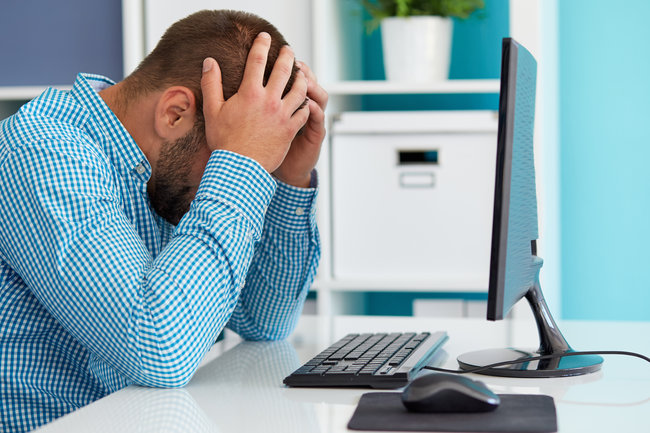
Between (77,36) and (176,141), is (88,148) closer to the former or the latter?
(176,141)

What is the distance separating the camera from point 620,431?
70cm

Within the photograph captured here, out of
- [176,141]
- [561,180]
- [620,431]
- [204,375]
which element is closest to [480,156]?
[561,180]

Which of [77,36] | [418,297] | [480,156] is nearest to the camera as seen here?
[480,156]

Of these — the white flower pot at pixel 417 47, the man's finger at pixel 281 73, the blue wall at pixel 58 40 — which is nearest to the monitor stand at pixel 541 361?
the man's finger at pixel 281 73

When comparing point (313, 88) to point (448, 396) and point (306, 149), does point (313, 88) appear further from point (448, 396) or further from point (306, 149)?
point (448, 396)

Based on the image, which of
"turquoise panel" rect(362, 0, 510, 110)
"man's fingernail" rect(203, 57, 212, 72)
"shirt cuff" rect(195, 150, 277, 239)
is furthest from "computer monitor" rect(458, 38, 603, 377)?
"turquoise panel" rect(362, 0, 510, 110)

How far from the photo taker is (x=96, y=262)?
2.93ft

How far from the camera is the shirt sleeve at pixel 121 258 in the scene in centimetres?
89

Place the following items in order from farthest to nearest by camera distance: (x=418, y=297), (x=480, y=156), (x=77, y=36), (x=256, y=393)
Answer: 1. (x=418, y=297)
2. (x=77, y=36)
3. (x=480, y=156)
4. (x=256, y=393)

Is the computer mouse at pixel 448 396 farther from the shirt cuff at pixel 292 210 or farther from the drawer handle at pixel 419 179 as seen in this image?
the drawer handle at pixel 419 179

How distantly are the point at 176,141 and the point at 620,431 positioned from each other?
0.69 metres

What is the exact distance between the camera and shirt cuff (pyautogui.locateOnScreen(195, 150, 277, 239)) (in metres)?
0.99

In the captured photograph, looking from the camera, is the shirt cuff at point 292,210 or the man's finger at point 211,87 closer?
the man's finger at point 211,87

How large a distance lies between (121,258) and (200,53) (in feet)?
1.17
